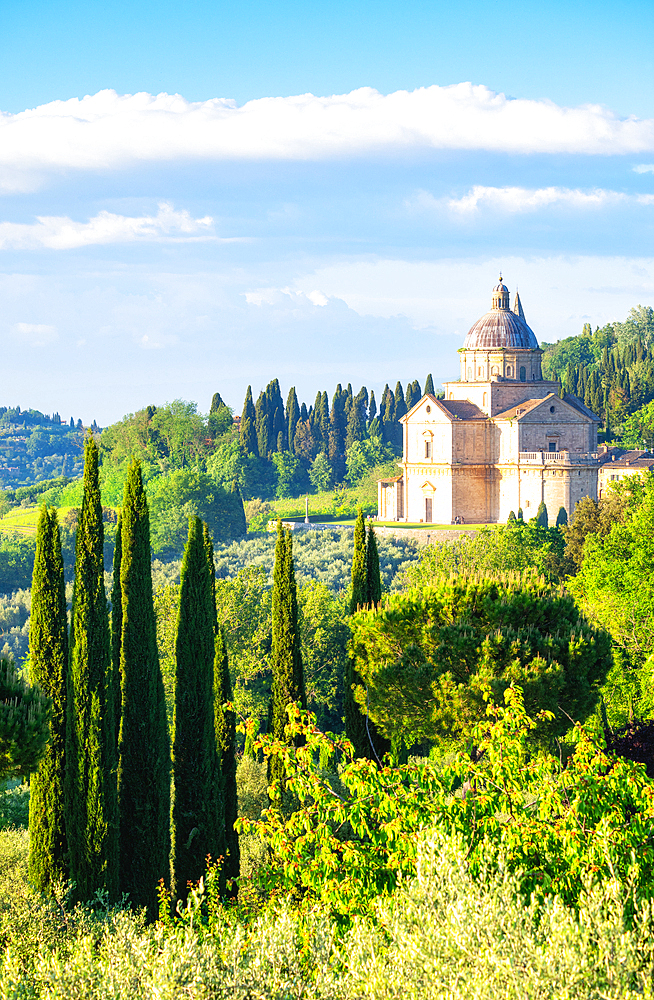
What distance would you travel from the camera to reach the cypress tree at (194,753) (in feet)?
43.6

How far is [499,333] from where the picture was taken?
55844mm

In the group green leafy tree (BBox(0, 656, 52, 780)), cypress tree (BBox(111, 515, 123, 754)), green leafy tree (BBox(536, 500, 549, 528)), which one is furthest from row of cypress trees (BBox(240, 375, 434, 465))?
green leafy tree (BBox(0, 656, 52, 780))

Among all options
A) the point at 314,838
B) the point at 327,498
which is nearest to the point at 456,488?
the point at 327,498

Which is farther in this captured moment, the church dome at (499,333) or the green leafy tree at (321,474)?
the green leafy tree at (321,474)

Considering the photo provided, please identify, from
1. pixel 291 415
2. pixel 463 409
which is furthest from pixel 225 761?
pixel 291 415

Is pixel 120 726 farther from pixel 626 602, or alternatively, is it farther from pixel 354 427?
pixel 354 427

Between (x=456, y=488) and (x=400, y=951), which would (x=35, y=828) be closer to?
(x=400, y=951)

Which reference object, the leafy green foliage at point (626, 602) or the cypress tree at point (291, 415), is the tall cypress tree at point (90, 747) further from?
the cypress tree at point (291, 415)

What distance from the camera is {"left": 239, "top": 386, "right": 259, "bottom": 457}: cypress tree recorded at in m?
74.1

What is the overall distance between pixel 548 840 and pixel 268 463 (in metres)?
68.0

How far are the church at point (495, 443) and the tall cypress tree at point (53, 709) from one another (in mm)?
41088

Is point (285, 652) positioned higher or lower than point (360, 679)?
higher

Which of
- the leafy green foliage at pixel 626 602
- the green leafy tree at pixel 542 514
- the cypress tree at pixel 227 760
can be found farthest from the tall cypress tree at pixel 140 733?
the green leafy tree at pixel 542 514

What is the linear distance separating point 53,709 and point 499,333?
4778cm
